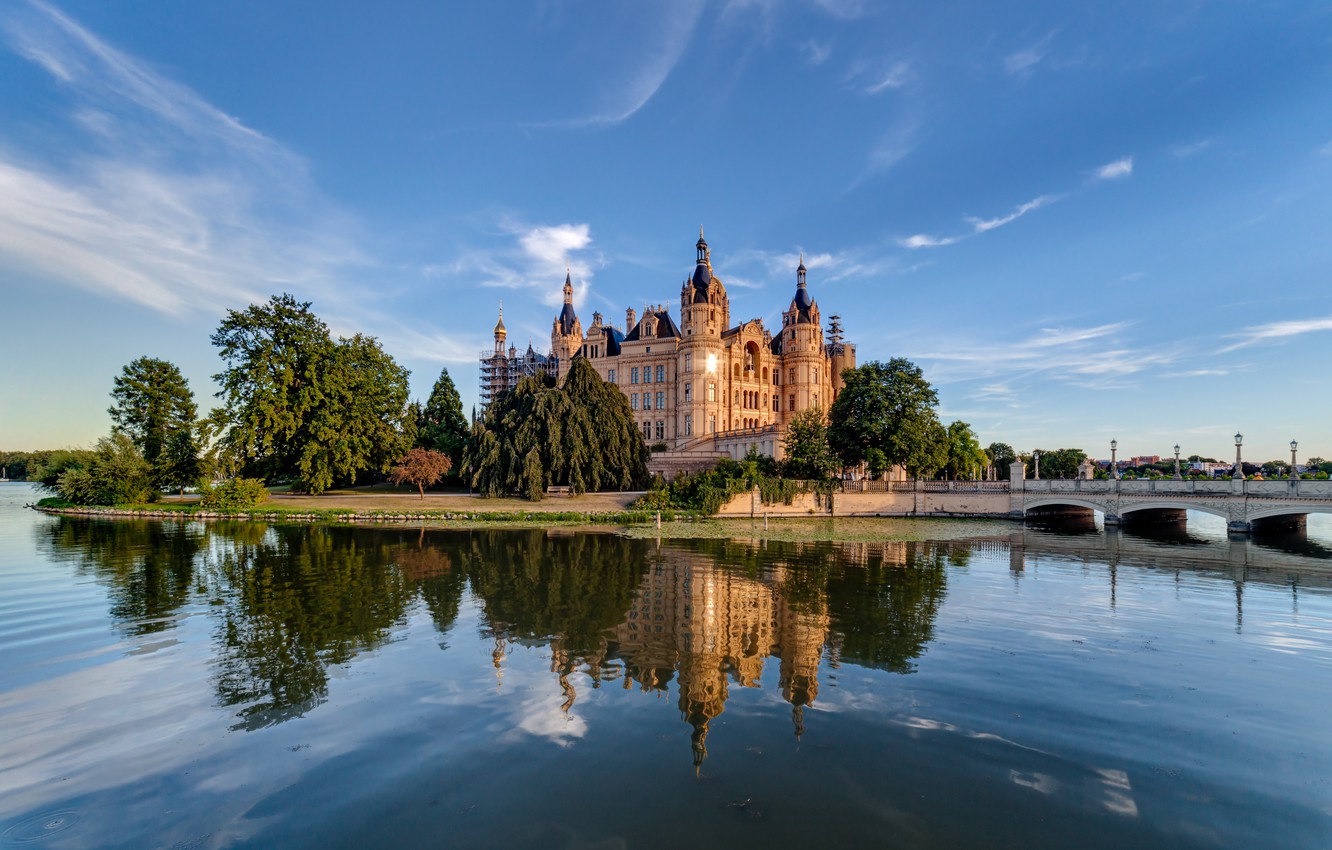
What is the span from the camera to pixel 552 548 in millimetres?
28984

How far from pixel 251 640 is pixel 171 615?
13.5ft

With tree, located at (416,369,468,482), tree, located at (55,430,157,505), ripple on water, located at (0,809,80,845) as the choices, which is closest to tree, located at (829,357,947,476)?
tree, located at (416,369,468,482)

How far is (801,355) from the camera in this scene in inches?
3004

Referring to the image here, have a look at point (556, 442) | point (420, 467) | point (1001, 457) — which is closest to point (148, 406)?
point (420, 467)

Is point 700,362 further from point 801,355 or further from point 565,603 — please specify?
point 565,603

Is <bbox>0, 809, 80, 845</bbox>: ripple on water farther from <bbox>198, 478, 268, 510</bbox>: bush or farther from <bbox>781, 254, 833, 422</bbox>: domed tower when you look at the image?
<bbox>781, 254, 833, 422</bbox>: domed tower

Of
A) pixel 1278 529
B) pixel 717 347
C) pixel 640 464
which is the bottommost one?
pixel 1278 529

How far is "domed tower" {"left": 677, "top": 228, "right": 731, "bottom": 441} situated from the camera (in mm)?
68375

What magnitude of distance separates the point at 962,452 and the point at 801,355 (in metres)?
21.9

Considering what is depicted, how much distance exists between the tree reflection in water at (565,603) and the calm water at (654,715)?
130 mm

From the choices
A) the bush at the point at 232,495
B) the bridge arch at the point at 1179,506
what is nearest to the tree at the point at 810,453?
the bridge arch at the point at 1179,506

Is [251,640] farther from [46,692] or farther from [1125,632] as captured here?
[1125,632]

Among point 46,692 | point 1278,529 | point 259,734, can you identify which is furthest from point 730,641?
point 1278,529

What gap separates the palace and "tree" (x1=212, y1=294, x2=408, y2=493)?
23844mm
